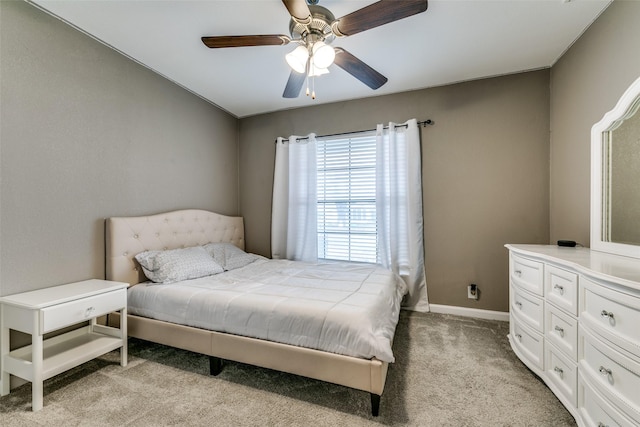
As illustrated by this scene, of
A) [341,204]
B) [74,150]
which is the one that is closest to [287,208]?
[341,204]

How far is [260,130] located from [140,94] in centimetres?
156

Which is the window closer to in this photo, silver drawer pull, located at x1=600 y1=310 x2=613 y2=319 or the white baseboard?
the white baseboard

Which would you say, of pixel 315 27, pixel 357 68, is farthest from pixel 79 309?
pixel 357 68

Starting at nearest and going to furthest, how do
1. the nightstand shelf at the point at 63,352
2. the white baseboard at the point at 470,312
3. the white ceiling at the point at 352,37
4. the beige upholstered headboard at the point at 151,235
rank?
1. the nightstand shelf at the point at 63,352
2. the white ceiling at the point at 352,37
3. the beige upholstered headboard at the point at 151,235
4. the white baseboard at the point at 470,312

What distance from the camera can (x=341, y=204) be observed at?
3480 mm

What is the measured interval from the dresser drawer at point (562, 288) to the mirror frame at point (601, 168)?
1.58 feet

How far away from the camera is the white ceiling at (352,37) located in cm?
186

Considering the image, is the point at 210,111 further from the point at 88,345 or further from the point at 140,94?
the point at 88,345

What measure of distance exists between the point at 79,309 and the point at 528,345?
303cm

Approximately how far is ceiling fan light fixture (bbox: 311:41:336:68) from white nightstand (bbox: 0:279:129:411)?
212 cm

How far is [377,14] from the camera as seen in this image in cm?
147

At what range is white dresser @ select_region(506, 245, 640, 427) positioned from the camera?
105 centimetres

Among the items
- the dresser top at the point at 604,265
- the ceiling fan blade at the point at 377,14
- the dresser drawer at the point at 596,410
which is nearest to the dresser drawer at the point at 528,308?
the dresser top at the point at 604,265

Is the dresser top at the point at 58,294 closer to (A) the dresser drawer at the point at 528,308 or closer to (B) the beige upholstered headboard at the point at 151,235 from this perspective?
(B) the beige upholstered headboard at the point at 151,235
